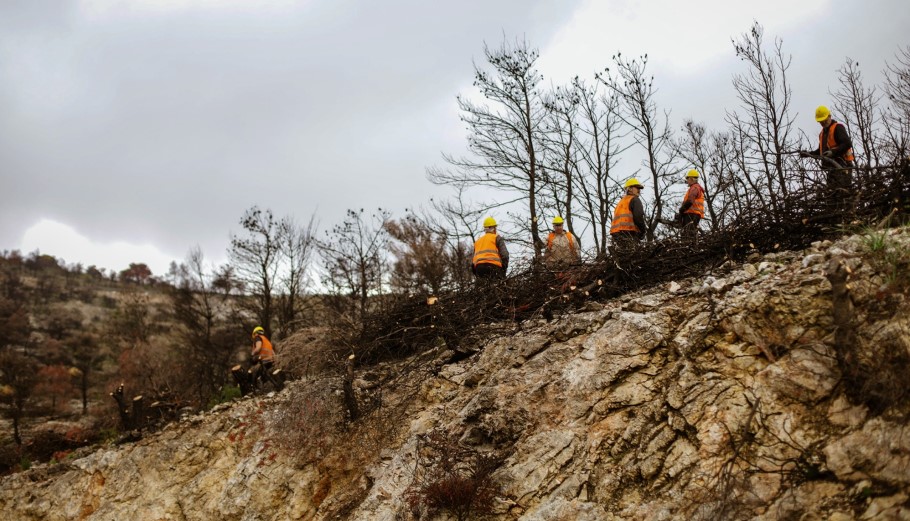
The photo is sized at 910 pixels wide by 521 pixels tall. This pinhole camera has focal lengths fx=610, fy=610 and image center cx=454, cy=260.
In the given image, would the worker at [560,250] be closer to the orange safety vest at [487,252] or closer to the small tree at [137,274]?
the orange safety vest at [487,252]

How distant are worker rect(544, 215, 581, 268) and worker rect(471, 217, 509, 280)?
772mm

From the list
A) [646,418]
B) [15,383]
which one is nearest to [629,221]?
[646,418]

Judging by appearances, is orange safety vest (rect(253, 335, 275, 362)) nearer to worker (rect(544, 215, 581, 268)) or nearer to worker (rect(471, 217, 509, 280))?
worker (rect(471, 217, 509, 280))

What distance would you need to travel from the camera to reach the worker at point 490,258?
10.3m

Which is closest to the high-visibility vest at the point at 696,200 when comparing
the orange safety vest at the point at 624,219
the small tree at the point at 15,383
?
the orange safety vest at the point at 624,219

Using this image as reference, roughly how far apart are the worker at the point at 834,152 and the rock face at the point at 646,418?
93 centimetres

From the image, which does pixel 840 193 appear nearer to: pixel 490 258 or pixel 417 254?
pixel 490 258

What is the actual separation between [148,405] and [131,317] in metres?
18.0

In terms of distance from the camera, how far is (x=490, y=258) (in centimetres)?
1039

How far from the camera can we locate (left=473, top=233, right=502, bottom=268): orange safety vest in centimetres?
1039

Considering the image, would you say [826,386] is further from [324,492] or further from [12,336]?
[12,336]

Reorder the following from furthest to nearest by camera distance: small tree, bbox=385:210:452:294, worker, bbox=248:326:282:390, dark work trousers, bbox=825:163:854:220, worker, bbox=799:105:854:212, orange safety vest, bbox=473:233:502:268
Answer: small tree, bbox=385:210:452:294
worker, bbox=248:326:282:390
orange safety vest, bbox=473:233:502:268
worker, bbox=799:105:854:212
dark work trousers, bbox=825:163:854:220

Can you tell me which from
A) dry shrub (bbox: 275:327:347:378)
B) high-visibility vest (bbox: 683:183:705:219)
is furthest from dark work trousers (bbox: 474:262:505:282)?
high-visibility vest (bbox: 683:183:705:219)

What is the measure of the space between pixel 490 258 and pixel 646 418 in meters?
4.86
